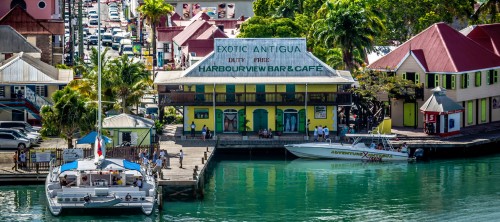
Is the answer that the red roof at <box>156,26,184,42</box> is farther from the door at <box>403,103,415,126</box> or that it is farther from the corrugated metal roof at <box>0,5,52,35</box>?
the door at <box>403,103,415,126</box>

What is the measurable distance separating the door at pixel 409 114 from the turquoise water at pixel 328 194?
8.26 m

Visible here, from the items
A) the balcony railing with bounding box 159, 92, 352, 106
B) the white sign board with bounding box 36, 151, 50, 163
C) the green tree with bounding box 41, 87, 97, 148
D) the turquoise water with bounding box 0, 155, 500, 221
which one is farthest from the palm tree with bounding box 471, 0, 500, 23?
the white sign board with bounding box 36, 151, 50, 163

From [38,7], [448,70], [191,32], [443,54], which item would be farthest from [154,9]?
[448,70]

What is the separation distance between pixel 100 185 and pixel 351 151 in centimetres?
2753

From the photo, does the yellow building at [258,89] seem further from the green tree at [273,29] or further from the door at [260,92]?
the green tree at [273,29]

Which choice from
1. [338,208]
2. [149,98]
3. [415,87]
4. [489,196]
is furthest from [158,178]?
[149,98]

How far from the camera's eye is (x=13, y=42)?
5384 inches

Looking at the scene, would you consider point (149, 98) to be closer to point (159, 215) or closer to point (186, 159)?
point (186, 159)

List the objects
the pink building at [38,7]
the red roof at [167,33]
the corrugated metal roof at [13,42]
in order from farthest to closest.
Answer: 1. the red roof at [167,33]
2. the pink building at [38,7]
3. the corrugated metal roof at [13,42]

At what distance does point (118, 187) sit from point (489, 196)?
2622cm

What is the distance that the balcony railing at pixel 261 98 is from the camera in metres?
119

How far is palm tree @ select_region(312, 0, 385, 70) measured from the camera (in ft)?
420

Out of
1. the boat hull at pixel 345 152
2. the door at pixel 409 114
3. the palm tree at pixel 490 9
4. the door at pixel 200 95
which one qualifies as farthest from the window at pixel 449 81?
the palm tree at pixel 490 9

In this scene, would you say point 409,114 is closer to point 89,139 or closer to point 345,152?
point 345,152
